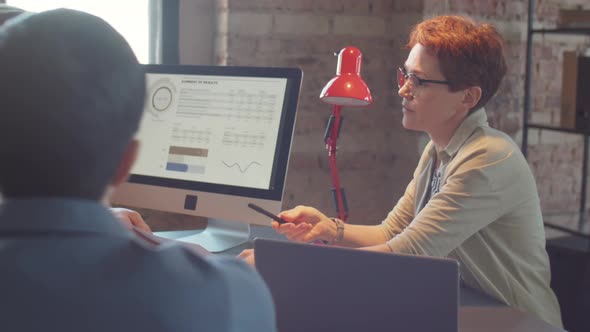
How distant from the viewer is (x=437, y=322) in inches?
40.3

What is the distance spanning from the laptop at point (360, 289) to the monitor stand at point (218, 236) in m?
0.72

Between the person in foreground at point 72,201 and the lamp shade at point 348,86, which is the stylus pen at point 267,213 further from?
the person in foreground at point 72,201

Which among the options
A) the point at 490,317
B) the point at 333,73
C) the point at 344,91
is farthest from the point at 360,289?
the point at 333,73

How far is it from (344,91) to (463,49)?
300mm

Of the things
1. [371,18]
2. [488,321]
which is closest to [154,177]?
[488,321]

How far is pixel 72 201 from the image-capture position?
58 cm

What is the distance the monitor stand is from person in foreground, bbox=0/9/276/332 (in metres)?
1.19

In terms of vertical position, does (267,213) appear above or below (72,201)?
below

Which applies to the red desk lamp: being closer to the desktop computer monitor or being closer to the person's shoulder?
the desktop computer monitor

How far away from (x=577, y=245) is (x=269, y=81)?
1398 mm

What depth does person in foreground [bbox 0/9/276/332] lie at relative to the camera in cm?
55

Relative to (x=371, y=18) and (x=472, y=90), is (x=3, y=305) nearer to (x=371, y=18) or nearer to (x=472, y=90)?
(x=472, y=90)

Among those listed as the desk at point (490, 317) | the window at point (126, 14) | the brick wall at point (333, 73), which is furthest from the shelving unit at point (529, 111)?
the window at point (126, 14)

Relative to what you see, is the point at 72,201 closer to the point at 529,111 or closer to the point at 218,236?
the point at 218,236
